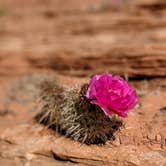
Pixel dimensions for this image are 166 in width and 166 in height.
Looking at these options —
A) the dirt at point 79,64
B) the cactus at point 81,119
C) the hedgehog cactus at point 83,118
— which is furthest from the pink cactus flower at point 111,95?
the dirt at point 79,64

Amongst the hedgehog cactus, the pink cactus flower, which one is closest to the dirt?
the hedgehog cactus

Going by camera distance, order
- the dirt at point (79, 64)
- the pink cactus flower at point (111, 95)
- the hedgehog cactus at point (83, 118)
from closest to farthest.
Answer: the pink cactus flower at point (111, 95), the hedgehog cactus at point (83, 118), the dirt at point (79, 64)

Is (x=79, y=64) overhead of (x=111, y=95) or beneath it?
overhead

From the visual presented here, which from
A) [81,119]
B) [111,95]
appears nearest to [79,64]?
[81,119]

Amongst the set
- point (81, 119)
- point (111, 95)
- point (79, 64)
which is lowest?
point (81, 119)

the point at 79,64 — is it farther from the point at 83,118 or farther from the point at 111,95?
the point at 111,95

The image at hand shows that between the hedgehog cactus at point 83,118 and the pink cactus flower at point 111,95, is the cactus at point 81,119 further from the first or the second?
the pink cactus flower at point 111,95
